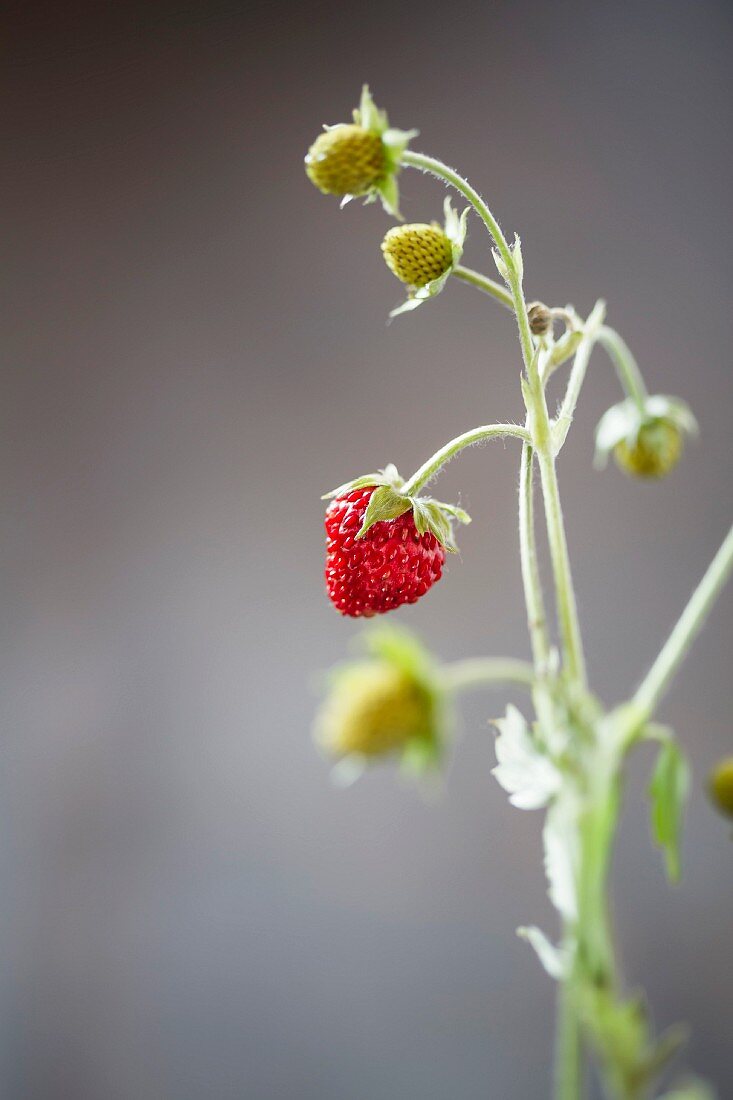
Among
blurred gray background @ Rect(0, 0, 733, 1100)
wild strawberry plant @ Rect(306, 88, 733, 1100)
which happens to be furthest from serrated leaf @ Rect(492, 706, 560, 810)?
blurred gray background @ Rect(0, 0, 733, 1100)

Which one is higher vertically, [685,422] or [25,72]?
[25,72]

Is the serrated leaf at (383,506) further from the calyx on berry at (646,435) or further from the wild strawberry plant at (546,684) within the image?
the calyx on berry at (646,435)

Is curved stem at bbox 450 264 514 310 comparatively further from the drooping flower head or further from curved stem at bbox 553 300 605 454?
the drooping flower head

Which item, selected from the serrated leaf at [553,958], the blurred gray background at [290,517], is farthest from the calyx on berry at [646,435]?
the blurred gray background at [290,517]

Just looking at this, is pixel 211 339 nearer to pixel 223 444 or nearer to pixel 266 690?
pixel 223 444

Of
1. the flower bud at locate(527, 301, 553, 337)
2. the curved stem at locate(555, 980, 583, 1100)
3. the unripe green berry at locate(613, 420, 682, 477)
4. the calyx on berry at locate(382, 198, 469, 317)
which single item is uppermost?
the calyx on berry at locate(382, 198, 469, 317)

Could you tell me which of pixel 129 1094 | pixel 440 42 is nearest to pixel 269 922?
pixel 129 1094
